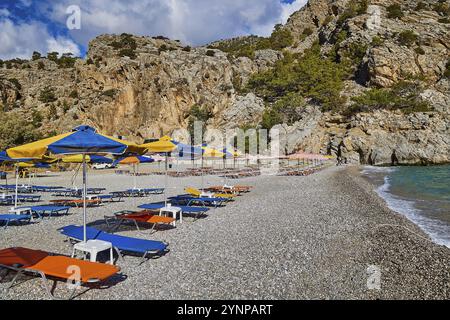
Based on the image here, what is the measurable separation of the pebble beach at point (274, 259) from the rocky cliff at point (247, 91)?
39.7m

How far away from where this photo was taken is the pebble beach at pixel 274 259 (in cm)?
507

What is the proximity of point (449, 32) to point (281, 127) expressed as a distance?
40678mm

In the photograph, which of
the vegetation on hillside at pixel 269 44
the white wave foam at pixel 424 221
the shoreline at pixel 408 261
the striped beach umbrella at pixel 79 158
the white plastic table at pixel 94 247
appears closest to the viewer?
the shoreline at pixel 408 261

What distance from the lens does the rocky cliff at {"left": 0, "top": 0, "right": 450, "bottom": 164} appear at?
48562mm

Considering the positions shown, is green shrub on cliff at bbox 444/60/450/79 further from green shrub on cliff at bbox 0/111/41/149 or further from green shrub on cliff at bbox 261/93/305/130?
green shrub on cliff at bbox 0/111/41/149

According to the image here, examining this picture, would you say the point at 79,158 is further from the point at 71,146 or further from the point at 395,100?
the point at 395,100

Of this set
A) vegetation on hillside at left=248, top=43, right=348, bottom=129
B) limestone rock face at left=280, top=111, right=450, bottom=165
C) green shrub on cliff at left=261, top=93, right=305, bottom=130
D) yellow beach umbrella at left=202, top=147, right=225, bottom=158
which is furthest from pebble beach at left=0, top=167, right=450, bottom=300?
vegetation on hillside at left=248, top=43, right=348, bottom=129

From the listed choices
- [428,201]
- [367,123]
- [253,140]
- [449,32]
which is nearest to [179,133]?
[253,140]

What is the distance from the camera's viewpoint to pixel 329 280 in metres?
5.50

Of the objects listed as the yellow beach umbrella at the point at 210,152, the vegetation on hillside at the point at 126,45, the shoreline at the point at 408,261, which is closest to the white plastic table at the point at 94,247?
the shoreline at the point at 408,261

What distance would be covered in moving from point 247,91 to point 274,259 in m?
60.1

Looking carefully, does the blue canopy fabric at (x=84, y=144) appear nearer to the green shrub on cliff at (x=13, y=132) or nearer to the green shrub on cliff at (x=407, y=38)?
the green shrub on cliff at (x=13, y=132)
